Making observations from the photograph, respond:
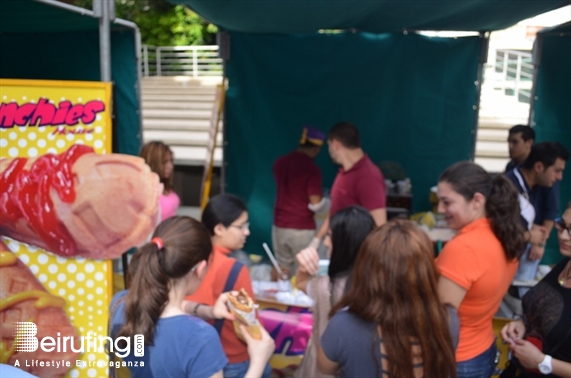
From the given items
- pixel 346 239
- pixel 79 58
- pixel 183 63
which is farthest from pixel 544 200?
pixel 183 63

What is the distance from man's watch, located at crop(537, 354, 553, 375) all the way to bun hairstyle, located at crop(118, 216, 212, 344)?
1.44 metres

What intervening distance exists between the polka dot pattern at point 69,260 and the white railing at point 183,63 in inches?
611

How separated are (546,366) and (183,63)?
60.0 feet

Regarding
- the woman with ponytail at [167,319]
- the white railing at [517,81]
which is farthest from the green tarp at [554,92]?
the white railing at [517,81]

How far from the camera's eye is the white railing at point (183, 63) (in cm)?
1812

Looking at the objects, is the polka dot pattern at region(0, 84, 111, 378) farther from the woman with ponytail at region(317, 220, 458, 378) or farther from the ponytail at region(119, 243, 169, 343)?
the woman with ponytail at region(317, 220, 458, 378)

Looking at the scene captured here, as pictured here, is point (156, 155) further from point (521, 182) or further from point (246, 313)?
point (521, 182)

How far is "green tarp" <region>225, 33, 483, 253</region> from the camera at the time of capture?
17.7ft

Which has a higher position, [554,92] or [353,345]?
[554,92]

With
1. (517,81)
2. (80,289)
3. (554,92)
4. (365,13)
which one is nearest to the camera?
(80,289)

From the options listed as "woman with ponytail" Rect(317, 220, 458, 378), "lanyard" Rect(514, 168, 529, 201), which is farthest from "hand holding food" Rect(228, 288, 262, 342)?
"lanyard" Rect(514, 168, 529, 201)

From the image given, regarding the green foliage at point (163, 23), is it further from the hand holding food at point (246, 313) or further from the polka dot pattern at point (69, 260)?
the hand holding food at point (246, 313)

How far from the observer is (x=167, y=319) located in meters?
1.68

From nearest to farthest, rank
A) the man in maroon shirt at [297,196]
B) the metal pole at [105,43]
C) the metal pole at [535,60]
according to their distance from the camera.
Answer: the metal pole at [105,43] → the man in maroon shirt at [297,196] → the metal pole at [535,60]
